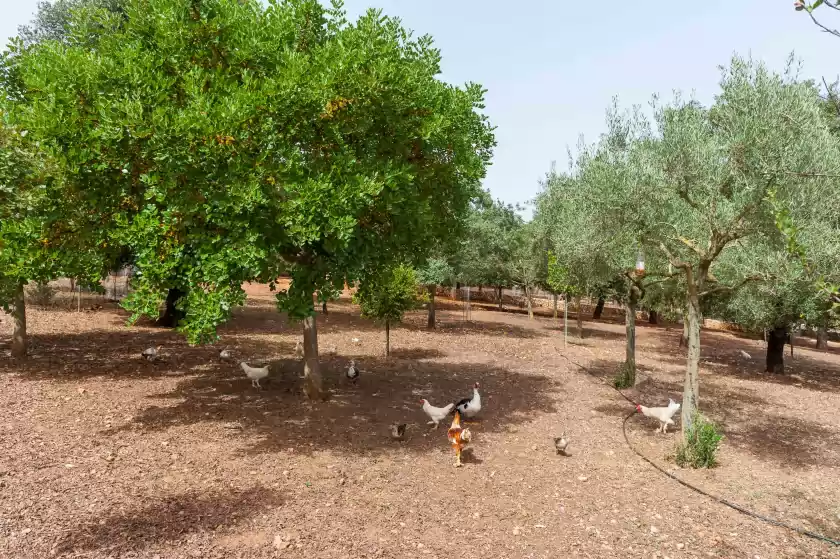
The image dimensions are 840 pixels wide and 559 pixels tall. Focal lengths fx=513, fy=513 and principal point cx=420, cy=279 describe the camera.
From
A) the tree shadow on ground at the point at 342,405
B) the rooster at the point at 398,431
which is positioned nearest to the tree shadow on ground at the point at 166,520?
the tree shadow on ground at the point at 342,405

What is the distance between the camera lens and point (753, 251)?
11352mm

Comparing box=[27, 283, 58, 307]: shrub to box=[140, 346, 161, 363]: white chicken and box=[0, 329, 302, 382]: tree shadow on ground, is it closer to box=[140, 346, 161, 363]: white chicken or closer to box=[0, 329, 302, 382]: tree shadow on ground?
box=[0, 329, 302, 382]: tree shadow on ground

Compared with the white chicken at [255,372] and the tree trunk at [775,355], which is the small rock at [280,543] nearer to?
the white chicken at [255,372]

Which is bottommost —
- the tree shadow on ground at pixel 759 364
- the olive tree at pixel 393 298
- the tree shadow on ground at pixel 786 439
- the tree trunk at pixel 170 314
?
the tree shadow on ground at pixel 759 364

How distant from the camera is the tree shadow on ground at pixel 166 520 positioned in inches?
266

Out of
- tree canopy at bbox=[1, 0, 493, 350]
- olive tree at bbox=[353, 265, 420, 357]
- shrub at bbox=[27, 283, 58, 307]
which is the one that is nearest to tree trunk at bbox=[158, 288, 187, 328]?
shrub at bbox=[27, 283, 58, 307]

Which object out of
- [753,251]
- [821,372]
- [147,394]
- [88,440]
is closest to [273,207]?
[88,440]

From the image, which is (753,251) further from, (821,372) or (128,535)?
(821,372)

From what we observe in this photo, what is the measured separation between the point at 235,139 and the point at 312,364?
654cm

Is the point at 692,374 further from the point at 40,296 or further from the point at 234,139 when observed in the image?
the point at 40,296

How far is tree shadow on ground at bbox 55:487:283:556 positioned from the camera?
6762 millimetres

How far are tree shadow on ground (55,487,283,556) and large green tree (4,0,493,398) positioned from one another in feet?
8.96

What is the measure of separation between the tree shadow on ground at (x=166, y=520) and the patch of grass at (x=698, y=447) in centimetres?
825


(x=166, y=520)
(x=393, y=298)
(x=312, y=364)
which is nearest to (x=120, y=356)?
(x=312, y=364)
